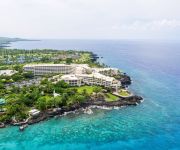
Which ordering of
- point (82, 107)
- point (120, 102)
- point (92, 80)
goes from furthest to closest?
point (92, 80), point (120, 102), point (82, 107)

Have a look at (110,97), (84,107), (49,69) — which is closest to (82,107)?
(84,107)

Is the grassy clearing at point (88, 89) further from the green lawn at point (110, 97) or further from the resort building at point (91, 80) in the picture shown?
the green lawn at point (110, 97)

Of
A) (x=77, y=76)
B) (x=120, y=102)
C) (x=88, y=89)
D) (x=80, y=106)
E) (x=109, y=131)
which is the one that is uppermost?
(x=77, y=76)

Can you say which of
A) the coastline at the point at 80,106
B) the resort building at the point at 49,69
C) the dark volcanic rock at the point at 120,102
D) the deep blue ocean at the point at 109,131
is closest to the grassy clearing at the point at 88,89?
the dark volcanic rock at the point at 120,102

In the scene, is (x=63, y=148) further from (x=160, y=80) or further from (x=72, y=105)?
(x=160, y=80)

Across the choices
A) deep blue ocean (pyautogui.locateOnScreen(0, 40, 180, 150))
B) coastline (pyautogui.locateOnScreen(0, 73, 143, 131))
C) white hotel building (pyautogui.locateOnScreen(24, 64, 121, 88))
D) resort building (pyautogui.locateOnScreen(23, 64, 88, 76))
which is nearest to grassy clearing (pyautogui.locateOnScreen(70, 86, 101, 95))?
white hotel building (pyautogui.locateOnScreen(24, 64, 121, 88))

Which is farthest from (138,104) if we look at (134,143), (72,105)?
(134,143)

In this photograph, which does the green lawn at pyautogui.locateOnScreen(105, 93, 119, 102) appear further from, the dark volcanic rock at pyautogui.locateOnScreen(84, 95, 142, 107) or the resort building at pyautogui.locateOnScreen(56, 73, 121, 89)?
the resort building at pyautogui.locateOnScreen(56, 73, 121, 89)

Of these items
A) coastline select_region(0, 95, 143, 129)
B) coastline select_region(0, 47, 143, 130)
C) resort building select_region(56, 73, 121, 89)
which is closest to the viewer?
coastline select_region(0, 47, 143, 130)

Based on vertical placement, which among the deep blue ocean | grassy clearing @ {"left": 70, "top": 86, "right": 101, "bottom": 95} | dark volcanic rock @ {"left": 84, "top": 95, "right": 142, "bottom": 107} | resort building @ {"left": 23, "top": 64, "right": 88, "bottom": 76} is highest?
resort building @ {"left": 23, "top": 64, "right": 88, "bottom": 76}

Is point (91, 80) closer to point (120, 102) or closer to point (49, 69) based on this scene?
point (120, 102)

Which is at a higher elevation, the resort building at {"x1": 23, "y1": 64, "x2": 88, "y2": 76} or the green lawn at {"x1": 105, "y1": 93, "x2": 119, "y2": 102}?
the resort building at {"x1": 23, "y1": 64, "x2": 88, "y2": 76}

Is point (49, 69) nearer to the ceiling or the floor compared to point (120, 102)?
nearer to the ceiling
